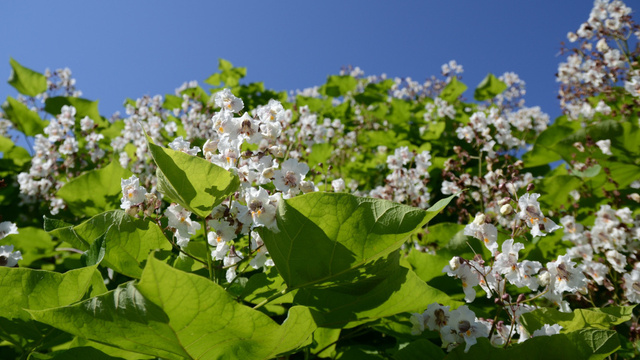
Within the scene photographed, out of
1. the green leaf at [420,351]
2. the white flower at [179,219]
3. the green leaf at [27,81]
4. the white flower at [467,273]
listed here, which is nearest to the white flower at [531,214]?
the white flower at [467,273]

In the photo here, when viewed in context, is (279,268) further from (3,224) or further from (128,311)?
(3,224)

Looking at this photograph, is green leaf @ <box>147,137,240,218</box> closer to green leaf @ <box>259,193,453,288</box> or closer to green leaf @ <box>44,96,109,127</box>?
green leaf @ <box>259,193,453,288</box>

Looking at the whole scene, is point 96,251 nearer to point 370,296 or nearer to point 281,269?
point 281,269

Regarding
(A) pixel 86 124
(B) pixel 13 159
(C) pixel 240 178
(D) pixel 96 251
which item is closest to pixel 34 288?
(D) pixel 96 251

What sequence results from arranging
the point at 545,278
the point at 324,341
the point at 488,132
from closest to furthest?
the point at 545,278 < the point at 324,341 < the point at 488,132

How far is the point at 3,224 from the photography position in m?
1.96

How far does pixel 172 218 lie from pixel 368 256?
702mm

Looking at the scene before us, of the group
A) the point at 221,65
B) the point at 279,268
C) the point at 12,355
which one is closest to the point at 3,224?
the point at 12,355

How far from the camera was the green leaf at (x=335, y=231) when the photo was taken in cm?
118

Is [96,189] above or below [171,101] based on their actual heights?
below

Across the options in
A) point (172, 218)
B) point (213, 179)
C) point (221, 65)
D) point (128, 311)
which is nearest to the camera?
point (128, 311)

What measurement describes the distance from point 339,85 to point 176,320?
6233 mm

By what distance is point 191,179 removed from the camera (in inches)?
47.6

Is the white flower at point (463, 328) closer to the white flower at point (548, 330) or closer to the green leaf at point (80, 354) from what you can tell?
the white flower at point (548, 330)
